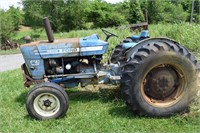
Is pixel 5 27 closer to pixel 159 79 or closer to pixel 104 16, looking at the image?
pixel 104 16

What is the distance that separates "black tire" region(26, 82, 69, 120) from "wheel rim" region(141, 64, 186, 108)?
125 cm

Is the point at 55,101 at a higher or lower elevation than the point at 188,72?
lower

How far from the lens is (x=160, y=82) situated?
435 centimetres

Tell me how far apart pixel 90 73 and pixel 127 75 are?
36.3 inches

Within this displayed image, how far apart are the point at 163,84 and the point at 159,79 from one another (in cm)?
10

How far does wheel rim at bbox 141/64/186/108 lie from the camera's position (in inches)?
170

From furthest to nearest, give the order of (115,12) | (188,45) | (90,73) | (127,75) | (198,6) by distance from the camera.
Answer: (198,6)
(115,12)
(188,45)
(90,73)
(127,75)

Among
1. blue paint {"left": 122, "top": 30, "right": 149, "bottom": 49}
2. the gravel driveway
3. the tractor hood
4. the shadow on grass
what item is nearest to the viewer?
the shadow on grass

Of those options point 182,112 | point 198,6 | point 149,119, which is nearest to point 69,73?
point 149,119

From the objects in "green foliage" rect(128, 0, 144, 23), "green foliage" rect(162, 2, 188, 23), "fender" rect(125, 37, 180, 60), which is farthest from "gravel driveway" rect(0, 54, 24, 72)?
"green foliage" rect(162, 2, 188, 23)

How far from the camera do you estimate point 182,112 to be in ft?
14.1

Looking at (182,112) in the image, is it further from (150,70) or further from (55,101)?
(55,101)

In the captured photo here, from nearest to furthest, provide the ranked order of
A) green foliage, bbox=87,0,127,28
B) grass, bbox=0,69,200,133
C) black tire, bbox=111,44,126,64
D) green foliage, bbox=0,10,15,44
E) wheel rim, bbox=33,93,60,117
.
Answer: grass, bbox=0,69,200,133, wheel rim, bbox=33,93,60,117, black tire, bbox=111,44,126,64, green foliage, bbox=0,10,15,44, green foliage, bbox=87,0,127,28

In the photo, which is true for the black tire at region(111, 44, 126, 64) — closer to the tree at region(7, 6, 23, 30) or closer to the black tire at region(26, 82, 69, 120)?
the black tire at region(26, 82, 69, 120)
